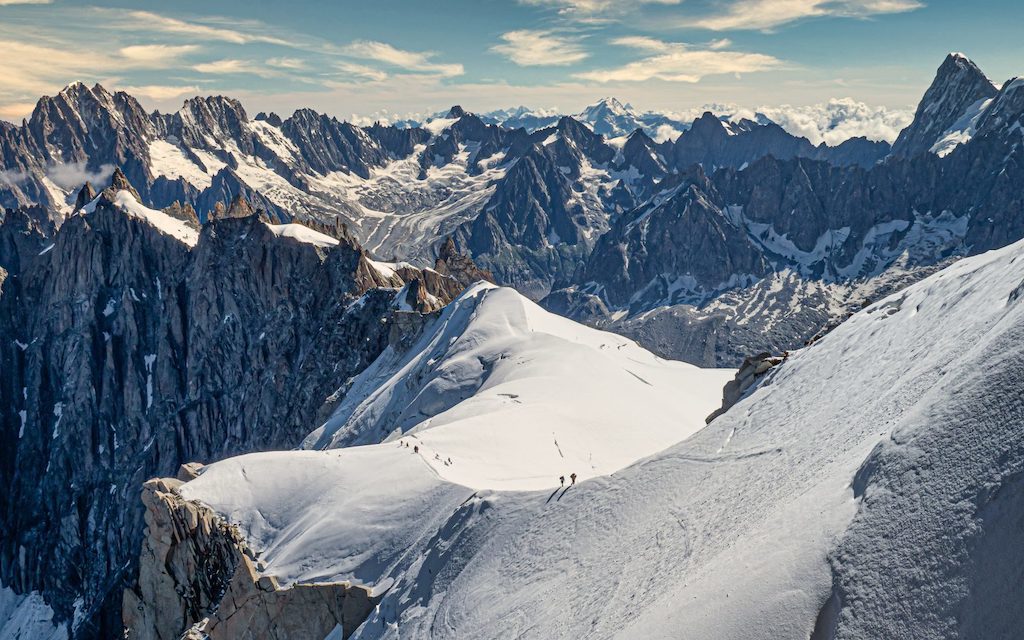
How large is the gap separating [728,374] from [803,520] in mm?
85693

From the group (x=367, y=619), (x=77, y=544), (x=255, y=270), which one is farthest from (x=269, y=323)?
(x=367, y=619)

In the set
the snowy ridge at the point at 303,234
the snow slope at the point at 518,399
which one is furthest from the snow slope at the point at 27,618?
the snow slope at the point at 518,399

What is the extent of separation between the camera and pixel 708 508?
31.3 m

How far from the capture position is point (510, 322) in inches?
4102

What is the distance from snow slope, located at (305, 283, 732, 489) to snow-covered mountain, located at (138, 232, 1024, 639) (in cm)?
46

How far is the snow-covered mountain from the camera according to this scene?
2012 cm

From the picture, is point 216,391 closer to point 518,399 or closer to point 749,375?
point 518,399

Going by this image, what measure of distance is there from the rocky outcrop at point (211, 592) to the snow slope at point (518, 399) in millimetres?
11717

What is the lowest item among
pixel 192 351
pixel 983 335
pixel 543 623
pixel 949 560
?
pixel 192 351

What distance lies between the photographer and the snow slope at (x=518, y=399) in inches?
2301

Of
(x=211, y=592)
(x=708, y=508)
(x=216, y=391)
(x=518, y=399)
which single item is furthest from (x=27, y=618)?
(x=708, y=508)

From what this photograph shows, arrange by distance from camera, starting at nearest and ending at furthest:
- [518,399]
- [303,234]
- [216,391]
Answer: [518,399], [303,234], [216,391]

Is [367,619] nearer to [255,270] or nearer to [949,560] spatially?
[949,560]

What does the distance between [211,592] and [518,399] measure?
3177 cm
